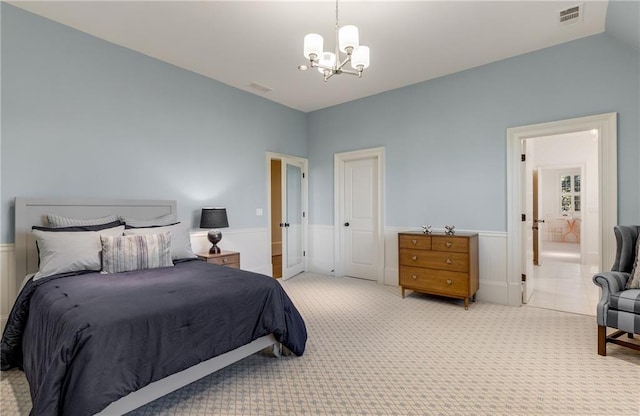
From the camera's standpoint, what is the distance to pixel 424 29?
10.6 ft

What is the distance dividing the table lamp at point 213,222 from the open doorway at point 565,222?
156 inches

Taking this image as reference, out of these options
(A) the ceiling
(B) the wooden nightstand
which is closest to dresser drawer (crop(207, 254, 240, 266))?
(B) the wooden nightstand

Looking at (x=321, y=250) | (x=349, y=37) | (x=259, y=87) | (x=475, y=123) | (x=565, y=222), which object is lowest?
(x=321, y=250)

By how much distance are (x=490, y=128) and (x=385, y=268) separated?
248cm

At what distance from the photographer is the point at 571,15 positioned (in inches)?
120

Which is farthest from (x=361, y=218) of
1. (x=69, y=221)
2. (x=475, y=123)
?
(x=69, y=221)

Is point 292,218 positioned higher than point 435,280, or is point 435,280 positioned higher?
point 292,218

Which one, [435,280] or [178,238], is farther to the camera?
[435,280]

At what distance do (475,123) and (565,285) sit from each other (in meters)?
2.87

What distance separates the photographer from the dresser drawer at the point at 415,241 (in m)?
4.08

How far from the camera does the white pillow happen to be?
8.37 ft

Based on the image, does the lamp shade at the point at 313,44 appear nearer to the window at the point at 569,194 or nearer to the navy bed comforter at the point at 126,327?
the navy bed comforter at the point at 126,327

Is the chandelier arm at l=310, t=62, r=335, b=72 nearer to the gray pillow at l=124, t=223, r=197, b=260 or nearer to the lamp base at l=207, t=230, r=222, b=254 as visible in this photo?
the gray pillow at l=124, t=223, r=197, b=260

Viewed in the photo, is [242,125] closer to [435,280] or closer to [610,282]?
[435,280]
